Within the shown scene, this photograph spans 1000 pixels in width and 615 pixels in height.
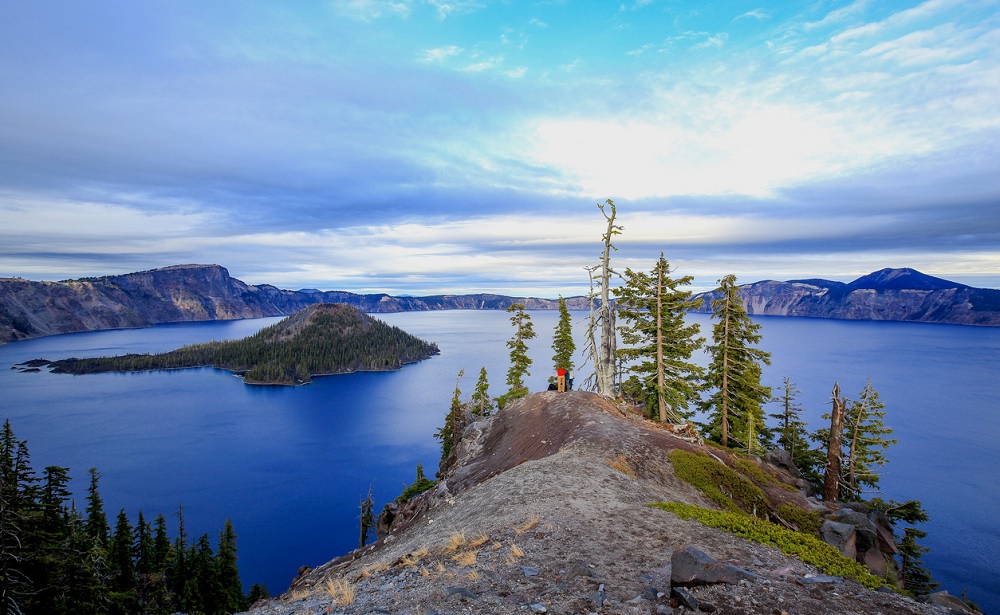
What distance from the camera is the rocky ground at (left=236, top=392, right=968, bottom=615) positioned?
25.0 feet

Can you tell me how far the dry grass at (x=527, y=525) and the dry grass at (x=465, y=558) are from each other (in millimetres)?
1461

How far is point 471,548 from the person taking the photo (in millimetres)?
11055

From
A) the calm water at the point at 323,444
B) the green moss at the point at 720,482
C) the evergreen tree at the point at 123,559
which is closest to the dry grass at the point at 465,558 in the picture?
the green moss at the point at 720,482

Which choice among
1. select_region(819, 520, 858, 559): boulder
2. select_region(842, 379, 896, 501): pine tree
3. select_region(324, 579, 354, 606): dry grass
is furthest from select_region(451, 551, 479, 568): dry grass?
select_region(842, 379, 896, 501): pine tree

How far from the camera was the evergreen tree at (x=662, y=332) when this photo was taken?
32.6 meters

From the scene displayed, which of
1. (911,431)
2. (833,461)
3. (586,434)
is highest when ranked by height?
(586,434)

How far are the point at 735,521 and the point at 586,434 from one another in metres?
10.2

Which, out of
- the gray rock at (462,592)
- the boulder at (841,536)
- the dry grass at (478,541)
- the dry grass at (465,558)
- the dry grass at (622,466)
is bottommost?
the boulder at (841,536)

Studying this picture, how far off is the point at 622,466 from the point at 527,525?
7915 millimetres

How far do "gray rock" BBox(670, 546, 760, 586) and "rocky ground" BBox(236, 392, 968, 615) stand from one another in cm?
9

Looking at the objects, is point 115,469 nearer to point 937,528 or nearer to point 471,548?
point 471,548

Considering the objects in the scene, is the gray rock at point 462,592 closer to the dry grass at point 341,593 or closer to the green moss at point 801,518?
the dry grass at point 341,593

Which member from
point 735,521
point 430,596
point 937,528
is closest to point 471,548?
point 430,596

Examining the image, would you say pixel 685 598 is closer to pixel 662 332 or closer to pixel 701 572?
pixel 701 572
